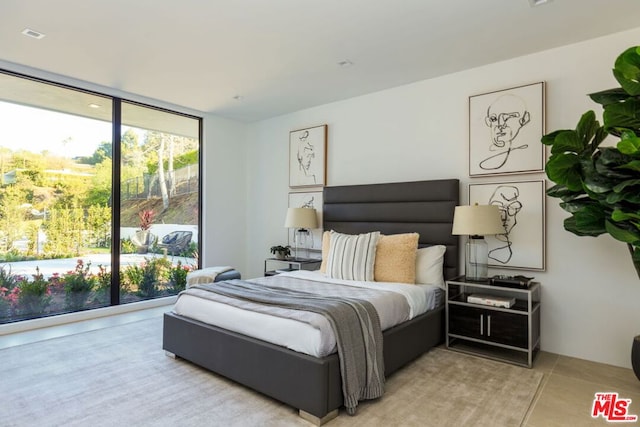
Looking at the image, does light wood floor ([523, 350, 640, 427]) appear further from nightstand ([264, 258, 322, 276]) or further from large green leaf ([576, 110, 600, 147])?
nightstand ([264, 258, 322, 276])

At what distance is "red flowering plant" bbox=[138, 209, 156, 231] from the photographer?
4.99 m

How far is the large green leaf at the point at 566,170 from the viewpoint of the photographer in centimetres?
257

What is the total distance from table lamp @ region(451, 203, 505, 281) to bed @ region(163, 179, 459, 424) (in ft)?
0.81

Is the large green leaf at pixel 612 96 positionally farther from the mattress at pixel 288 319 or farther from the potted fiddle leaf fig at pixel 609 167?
the mattress at pixel 288 319

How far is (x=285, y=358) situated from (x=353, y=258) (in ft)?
4.91

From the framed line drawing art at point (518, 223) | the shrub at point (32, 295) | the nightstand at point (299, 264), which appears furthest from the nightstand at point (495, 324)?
the shrub at point (32, 295)

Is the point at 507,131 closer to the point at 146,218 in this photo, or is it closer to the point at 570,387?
the point at 570,387

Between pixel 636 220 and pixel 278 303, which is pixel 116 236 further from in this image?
pixel 636 220

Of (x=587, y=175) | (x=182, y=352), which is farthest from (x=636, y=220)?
(x=182, y=352)

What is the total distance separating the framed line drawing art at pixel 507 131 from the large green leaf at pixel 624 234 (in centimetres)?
111

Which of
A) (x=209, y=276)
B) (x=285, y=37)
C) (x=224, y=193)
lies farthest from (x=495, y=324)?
(x=224, y=193)

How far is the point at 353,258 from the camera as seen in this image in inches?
144

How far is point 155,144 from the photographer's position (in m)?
5.17

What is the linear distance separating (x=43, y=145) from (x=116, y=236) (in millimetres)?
1311
